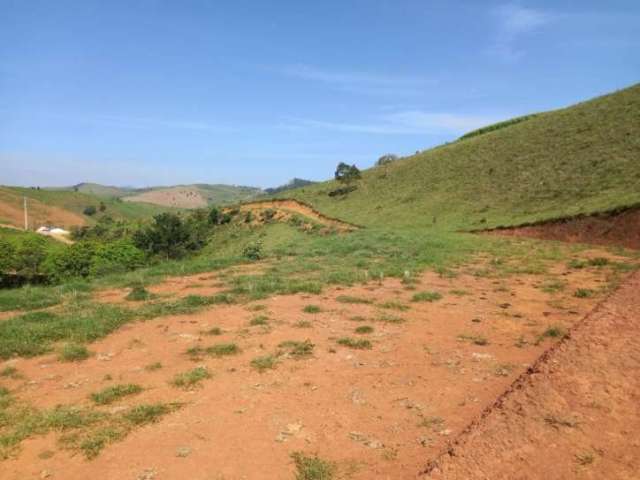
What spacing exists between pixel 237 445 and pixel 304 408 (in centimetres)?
110

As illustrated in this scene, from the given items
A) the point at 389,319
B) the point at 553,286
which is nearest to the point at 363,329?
the point at 389,319

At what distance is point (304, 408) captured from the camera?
19.3 feet

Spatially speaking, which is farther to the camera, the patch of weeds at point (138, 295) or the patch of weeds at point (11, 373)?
the patch of weeds at point (138, 295)

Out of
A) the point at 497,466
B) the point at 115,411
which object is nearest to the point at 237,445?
the point at 115,411

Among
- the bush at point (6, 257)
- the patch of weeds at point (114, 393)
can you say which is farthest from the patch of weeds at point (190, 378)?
the bush at point (6, 257)

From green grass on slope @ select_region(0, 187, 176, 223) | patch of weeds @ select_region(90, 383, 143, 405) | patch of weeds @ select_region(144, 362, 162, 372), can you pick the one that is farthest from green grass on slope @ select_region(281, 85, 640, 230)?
green grass on slope @ select_region(0, 187, 176, 223)

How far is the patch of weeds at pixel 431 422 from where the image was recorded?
5375 millimetres

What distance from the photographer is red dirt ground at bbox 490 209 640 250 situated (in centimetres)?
2111

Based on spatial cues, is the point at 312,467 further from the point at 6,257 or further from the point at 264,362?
the point at 6,257

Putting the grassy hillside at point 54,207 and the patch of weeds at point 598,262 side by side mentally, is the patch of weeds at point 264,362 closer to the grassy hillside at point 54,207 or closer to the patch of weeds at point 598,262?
the patch of weeds at point 598,262

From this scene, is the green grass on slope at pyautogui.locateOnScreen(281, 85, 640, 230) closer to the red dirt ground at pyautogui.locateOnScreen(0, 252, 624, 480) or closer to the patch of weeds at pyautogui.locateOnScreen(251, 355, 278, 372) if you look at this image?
the red dirt ground at pyautogui.locateOnScreen(0, 252, 624, 480)

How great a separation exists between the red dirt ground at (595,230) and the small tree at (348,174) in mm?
32260

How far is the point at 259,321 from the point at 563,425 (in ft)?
20.1

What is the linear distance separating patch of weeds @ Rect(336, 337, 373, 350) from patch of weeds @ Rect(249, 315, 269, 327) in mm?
1866
